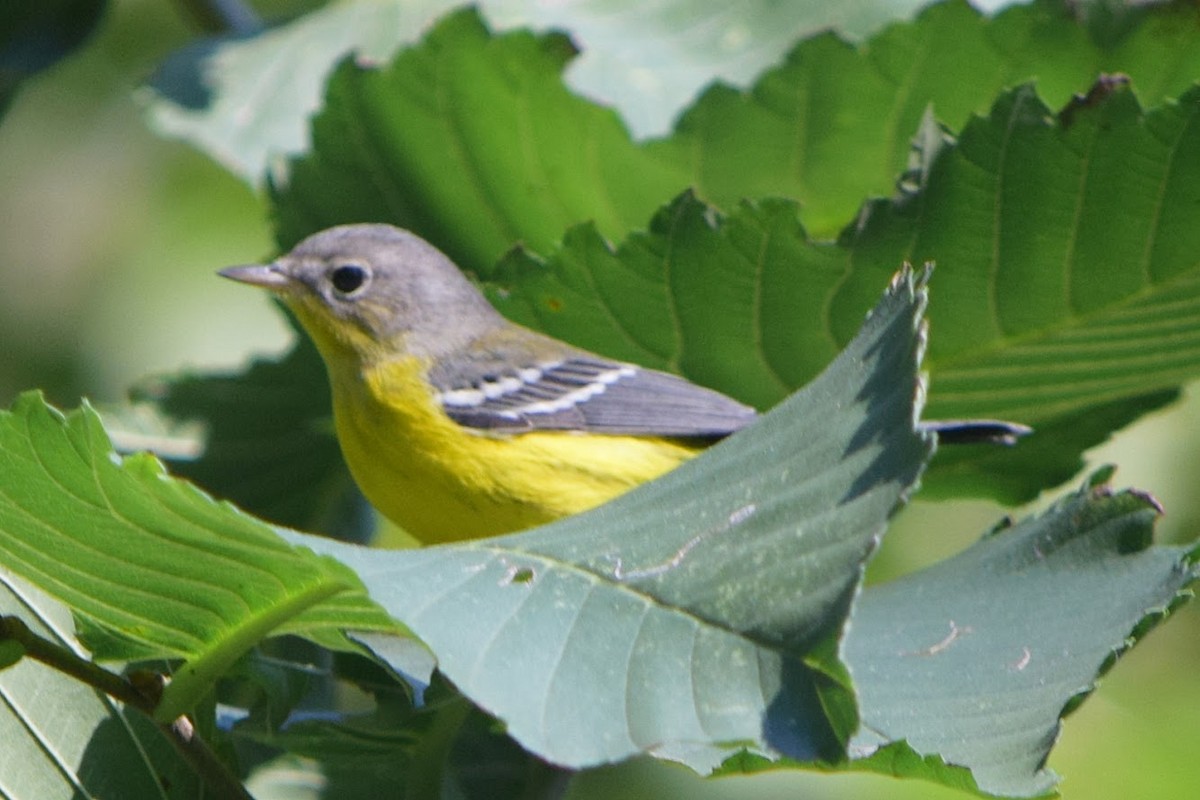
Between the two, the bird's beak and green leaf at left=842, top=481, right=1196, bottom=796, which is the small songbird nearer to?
the bird's beak

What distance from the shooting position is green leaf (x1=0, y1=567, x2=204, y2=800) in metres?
2.13

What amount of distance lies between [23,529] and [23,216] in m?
5.53

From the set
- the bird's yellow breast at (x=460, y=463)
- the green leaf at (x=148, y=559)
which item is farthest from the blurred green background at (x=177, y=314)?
the green leaf at (x=148, y=559)

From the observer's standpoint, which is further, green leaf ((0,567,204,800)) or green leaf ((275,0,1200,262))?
green leaf ((275,0,1200,262))

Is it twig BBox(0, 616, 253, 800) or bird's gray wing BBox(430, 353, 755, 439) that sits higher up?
twig BBox(0, 616, 253, 800)

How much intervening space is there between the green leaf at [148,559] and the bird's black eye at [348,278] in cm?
214

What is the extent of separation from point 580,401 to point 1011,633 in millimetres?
1822

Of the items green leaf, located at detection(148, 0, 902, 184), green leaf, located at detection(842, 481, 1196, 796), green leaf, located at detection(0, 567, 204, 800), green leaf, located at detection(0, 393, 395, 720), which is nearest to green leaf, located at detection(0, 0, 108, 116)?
green leaf, located at detection(148, 0, 902, 184)

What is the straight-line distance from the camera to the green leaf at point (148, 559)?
1.73 metres

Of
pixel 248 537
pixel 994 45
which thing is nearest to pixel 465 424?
pixel 994 45

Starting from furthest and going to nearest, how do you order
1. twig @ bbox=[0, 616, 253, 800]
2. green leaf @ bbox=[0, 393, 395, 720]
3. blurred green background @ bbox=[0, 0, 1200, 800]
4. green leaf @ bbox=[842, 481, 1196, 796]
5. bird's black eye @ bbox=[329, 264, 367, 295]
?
blurred green background @ bbox=[0, 0, 1200, 800]
bird's black eye @ bbox=[329, 264, 367, 295]
green leaf @ bbox=[842, 481, 1196, 796]
twig @ bbox=[0, 616, 253, 800]
green leaf @ bbox=[0, 393, 395, 720]

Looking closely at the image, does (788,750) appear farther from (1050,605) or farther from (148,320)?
(148,320)

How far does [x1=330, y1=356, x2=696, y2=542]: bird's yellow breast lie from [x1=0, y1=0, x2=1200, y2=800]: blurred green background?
0.53 metres

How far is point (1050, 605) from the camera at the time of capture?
240 centimetres
